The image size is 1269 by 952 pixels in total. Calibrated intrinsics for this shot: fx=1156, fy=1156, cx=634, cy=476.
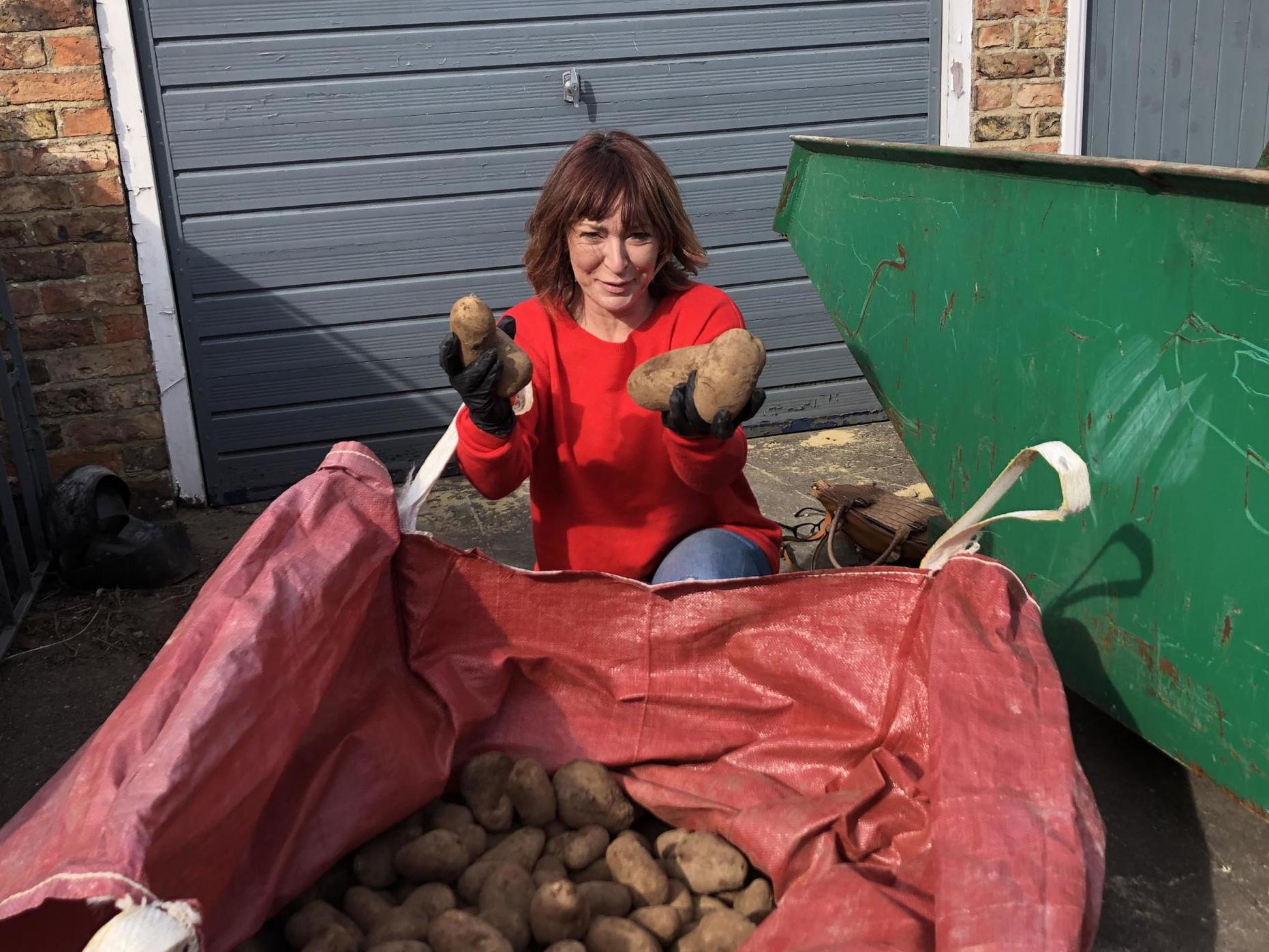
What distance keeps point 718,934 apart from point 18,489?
3.06 m

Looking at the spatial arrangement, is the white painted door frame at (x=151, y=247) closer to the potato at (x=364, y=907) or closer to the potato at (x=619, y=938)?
the potato at (x=364, y=907)

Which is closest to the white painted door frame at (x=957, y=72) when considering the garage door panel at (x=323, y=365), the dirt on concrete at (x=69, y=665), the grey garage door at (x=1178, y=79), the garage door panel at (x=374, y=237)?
the grey garage door at (x=1178, y=79)

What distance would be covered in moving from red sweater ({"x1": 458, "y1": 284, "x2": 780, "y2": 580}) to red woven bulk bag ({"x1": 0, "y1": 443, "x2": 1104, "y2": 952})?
274mm

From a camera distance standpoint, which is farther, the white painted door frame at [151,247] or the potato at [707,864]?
the white painted door frame at [151,247]

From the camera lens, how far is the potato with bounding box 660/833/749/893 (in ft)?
6.03

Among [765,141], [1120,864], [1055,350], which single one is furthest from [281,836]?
[765,141]

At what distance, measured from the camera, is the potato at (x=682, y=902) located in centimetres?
179

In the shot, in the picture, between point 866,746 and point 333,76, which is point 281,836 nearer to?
point 866,746

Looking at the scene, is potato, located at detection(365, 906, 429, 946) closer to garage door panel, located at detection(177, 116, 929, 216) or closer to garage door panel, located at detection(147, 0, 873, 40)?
garage door panel, located at detection(177, 116, 929, 216)

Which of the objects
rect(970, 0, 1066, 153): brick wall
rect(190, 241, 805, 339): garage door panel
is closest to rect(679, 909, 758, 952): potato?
rect(190, 241, 805, 339): garage door panel

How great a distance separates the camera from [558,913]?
168 centimetres

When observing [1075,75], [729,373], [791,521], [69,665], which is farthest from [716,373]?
[1075,75]

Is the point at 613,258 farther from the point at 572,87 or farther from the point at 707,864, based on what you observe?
the point at 572,87

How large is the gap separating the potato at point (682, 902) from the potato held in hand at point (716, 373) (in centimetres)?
76
